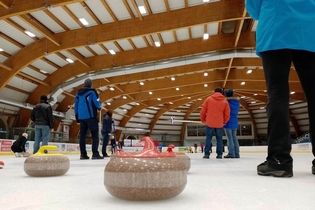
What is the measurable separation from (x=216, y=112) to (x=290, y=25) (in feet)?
13.3

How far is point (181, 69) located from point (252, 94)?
13155 millimetres

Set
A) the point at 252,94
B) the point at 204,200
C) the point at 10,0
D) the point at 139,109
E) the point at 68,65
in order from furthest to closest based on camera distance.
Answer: the point at 139,109, the point at 252,94, the point at 68,65, the point at 10,0, the point at 204,200

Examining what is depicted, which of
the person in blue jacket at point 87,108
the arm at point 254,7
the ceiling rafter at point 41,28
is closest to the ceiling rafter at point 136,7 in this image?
the ceiling rafter at point 41,28

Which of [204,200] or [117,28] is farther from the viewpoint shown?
[117,28]

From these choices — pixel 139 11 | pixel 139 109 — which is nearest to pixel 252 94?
pixel 139 109

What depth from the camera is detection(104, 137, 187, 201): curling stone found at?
1201 millimetres

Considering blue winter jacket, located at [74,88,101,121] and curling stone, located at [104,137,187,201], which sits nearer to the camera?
curling stone, located at [104,137,187,201]

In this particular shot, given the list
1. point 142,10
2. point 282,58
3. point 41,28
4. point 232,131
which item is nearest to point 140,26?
point 142,10

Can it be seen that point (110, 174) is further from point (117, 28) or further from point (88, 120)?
point (117, 28)

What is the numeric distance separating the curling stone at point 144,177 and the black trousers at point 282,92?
1102 mm

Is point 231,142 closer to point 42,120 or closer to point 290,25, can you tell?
point 42,120

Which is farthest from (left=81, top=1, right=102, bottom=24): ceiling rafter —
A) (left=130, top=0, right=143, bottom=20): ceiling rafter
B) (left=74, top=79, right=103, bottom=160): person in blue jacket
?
(left=74, top=79, right=103, bottom=160): person in blue jacket

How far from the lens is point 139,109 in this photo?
1316 inches

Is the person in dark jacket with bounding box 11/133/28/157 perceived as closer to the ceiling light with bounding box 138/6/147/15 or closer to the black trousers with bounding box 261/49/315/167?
the ceiling light with bounding box 138/6/147/15
